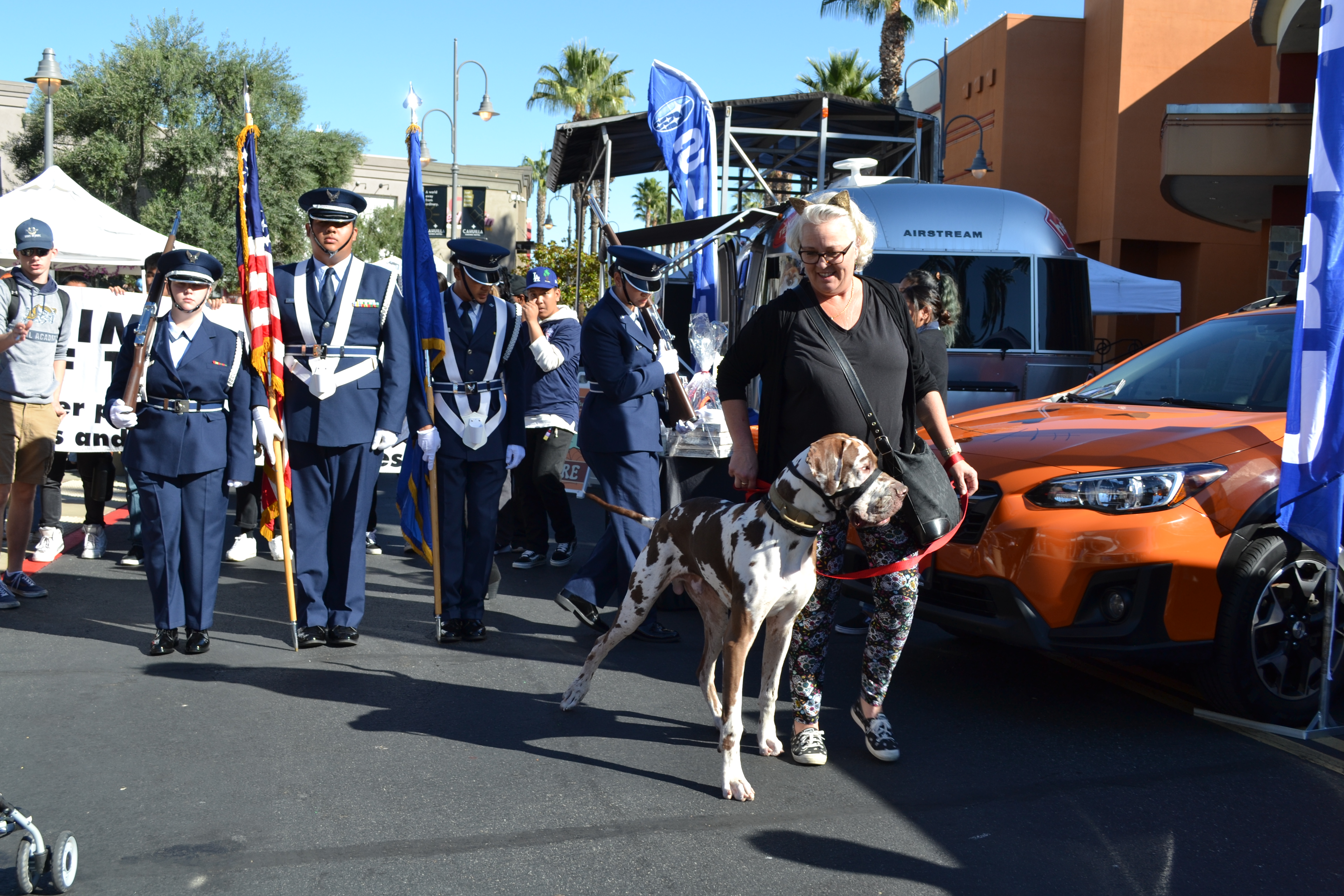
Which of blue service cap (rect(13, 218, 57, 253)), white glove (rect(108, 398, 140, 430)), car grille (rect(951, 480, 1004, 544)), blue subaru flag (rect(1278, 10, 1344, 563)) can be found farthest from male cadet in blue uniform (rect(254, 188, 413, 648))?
blue subaru flag (rect(1278, 10, 1344, 563))

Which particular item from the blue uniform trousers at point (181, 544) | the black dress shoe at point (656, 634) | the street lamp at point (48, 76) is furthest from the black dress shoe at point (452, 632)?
the street lamp at point (48, 76)

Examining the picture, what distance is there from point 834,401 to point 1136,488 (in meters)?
1.35

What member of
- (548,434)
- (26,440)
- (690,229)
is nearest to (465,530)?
(548,434)

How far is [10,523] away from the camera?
266 inches

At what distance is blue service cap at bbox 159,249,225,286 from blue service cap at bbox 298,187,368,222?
A: 52 centimetres

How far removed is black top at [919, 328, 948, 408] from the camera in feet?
16.1

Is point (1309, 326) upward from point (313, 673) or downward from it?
upward

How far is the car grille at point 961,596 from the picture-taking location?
4.57 m

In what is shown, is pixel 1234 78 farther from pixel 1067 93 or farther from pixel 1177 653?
pixel 1177 653

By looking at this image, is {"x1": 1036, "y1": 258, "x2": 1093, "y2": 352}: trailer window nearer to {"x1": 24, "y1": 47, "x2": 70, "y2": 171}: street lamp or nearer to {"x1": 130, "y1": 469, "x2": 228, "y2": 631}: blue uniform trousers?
{"x1": 130, "y1": 469, "x2": 228, "y2": 631}: blue uniform trousers

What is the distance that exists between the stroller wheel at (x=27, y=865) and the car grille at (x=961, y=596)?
3353 mm

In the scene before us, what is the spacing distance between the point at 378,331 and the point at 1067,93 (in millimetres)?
25713

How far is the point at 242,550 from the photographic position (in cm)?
819

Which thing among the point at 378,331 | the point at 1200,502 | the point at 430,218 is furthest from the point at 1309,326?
the point at 430,218
